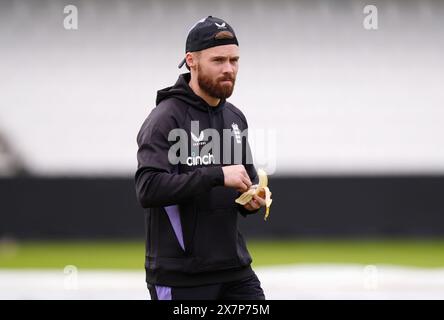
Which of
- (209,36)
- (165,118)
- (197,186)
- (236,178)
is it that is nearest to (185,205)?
(197,186)

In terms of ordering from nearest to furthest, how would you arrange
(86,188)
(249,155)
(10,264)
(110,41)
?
(249,155), (10,264), (86,188), (110,41)

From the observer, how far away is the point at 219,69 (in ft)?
15.5

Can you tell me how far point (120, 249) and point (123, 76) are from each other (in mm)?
3717

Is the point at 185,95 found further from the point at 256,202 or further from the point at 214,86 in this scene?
the point at 256,202

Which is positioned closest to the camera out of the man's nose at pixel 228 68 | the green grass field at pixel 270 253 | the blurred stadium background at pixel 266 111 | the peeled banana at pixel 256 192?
the peeled banana at pixel 256 192

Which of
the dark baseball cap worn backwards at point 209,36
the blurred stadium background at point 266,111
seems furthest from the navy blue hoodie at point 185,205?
the blurred stadium background at point 266,111

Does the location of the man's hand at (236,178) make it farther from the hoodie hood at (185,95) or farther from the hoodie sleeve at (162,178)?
the hoodie hood at (185,95)

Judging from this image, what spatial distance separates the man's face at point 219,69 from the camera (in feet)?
15.5

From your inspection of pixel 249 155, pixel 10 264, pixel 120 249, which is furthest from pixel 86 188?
pixel 249 155

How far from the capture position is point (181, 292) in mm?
4648

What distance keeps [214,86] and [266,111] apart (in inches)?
435

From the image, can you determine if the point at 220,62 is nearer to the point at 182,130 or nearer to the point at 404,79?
the point at 182,130

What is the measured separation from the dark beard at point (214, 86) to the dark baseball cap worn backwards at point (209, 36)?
0.12 m

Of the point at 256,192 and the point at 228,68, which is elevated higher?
the point at 228,68
